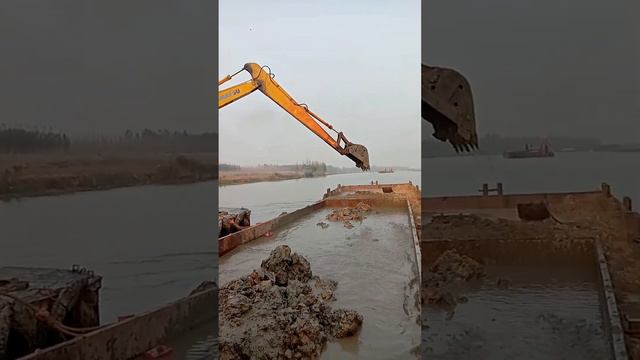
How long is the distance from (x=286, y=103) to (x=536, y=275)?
2.48m

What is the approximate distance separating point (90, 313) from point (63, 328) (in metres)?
0.14

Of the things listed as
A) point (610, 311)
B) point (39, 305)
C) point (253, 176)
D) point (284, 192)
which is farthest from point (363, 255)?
point (39, 305)

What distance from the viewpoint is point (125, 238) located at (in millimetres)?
2410

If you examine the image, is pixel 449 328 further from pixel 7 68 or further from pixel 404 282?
pixel 7 68

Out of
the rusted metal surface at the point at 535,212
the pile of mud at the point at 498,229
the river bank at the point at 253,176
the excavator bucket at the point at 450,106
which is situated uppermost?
the excavator bucket at the point at 450,106

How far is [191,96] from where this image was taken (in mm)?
2699

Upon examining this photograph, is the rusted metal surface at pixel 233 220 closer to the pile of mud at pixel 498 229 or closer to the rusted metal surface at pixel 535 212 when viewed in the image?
the pile of mud at pixel 498 229

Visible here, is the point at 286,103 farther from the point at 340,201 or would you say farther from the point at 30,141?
the point at 30,141

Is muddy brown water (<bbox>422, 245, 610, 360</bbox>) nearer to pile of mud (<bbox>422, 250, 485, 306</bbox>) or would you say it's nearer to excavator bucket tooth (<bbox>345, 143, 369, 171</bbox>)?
pile of mud (<bbox>422, 250, 485, 306</bbox>)

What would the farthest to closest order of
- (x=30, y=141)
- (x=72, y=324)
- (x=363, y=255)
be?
(x=363, y=255) → (x=72, y=324) → (x=30, y=141)

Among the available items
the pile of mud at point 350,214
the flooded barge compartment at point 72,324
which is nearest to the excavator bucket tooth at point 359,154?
the pile of mud at point 350,214

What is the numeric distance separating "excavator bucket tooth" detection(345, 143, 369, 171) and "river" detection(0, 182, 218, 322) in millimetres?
1658

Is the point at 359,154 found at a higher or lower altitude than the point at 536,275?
higher

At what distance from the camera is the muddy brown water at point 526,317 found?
2.35 metres
